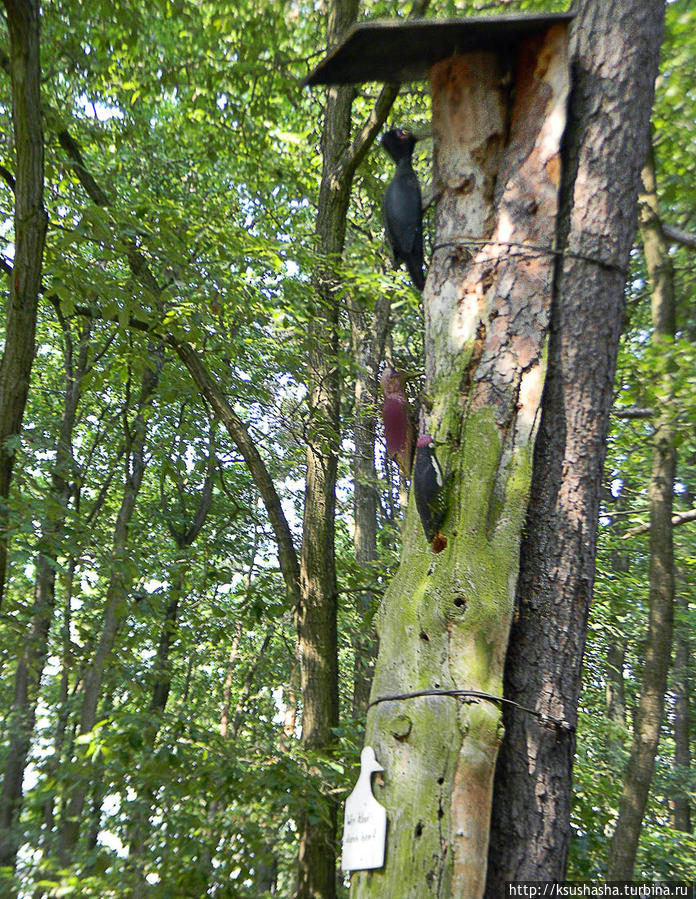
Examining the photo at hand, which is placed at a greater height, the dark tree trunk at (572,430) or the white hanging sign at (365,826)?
the dark tree trunk at (572,430)

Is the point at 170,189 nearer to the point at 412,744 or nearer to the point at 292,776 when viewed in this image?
the point at 292,776

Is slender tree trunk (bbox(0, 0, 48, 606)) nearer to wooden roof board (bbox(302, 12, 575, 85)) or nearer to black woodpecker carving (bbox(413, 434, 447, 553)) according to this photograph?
wooden roof board (bbox(302, 12, 575, 85))

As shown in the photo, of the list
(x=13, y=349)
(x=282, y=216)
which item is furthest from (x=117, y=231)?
(x=282, y=216)

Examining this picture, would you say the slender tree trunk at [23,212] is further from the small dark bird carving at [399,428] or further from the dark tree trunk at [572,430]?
the dark tree trunk at [572,430]

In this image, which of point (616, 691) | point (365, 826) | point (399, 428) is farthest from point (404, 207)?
point (616, 691)

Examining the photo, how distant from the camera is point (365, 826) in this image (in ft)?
6.06

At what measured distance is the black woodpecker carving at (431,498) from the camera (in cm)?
209

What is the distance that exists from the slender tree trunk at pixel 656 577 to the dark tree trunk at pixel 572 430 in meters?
3.80

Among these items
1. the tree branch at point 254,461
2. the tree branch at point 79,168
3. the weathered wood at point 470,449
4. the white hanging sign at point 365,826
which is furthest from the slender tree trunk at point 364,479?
the white hanging sign at point 365,826

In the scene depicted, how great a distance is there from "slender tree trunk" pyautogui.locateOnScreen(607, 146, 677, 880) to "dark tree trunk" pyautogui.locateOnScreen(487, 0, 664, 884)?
12.5ft

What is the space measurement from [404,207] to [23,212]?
1309 mm

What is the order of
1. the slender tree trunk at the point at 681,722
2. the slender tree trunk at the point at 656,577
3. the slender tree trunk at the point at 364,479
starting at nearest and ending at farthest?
the slender tree trunk at the point at 656,577, the slender tree trunk at the point at 364,479, the slender tree trunk at the point at 681,722

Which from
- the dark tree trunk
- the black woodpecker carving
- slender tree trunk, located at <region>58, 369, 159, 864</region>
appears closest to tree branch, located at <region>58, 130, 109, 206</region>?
slender tree trunk, located at <region>58, 369, 159, 864</region>

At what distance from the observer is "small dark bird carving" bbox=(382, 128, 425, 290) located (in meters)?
2.66
